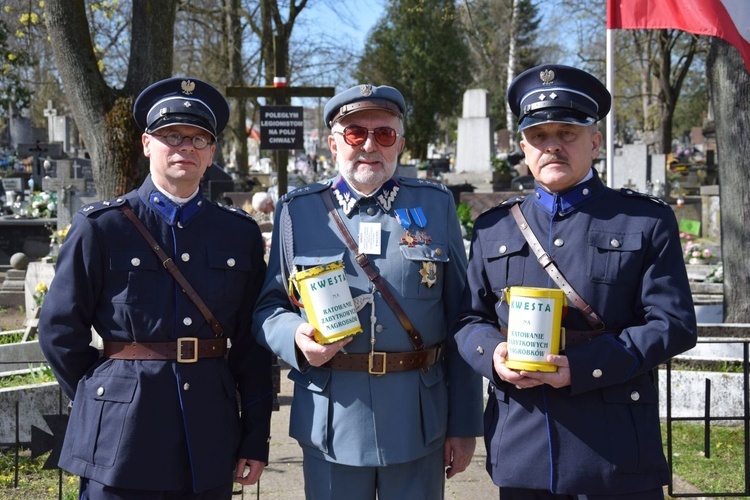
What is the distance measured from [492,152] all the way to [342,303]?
23.3 m

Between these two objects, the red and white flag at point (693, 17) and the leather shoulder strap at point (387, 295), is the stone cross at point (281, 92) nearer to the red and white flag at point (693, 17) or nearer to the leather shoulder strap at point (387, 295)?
the red and white flag at point (693, 17)

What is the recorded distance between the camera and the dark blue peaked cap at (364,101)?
3.24m

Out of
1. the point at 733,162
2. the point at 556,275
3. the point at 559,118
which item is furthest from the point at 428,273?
the point at 733,162

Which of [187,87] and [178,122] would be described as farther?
[187,87]

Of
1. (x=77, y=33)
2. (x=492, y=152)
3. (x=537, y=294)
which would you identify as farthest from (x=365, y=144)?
(x=492, y=152)

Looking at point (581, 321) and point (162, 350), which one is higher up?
point (581, 321)

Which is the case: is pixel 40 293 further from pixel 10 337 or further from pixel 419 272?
pixel 419 272

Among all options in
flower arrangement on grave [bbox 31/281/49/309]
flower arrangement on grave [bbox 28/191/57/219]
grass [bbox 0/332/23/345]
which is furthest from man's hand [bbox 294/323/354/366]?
flower arrangement on grave [bbox 28/191/57/219]

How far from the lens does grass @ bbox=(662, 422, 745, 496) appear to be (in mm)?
5023

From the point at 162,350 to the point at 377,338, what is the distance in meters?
0.76

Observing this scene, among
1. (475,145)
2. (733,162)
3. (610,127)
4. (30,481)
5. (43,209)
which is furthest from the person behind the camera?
(475,145)

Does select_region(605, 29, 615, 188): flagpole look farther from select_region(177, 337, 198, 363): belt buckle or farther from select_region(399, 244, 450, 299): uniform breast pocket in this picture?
→ select_region(177, 337, 198, 363): belt buckle

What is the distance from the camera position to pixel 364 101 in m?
3.24

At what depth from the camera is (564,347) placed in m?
2.80
